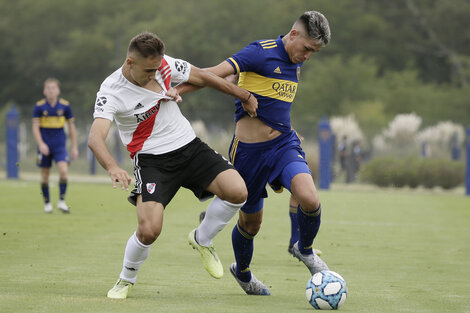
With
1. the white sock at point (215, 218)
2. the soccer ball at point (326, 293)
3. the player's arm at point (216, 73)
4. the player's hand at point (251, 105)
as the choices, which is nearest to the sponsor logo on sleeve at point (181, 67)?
the player's arm at point (216, 73)

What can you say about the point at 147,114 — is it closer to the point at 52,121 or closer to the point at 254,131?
the point at 254,131

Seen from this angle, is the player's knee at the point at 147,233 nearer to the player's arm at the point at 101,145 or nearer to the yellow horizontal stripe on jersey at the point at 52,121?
the player's arm at the point at 101,145

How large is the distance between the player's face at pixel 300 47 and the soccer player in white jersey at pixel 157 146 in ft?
1.98

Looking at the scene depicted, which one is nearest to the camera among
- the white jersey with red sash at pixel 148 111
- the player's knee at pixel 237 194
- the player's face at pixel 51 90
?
the white jersey with red sash at pixel 148 111

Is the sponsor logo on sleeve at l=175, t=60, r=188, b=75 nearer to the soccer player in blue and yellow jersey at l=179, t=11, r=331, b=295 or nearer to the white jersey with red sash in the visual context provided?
the white jersey with red sash

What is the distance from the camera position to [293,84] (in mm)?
7059

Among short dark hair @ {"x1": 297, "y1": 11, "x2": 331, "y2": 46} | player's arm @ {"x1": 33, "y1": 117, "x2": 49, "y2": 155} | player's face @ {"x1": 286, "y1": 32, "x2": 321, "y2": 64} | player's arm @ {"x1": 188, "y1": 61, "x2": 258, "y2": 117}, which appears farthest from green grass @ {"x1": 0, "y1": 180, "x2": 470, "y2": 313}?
short dark hair @ {"x1": 297, "y1": 11, "x2": 331, "y2": 46}

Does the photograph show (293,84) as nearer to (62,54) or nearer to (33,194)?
(33,194)

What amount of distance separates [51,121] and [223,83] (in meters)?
8.47

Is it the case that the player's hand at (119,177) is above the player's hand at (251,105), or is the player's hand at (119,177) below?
below

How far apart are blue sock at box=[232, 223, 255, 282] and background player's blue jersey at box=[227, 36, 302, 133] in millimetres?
931

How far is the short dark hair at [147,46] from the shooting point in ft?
19.4

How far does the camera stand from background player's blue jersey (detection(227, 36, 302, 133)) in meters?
6.93

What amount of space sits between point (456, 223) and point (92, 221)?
6.20 metres
